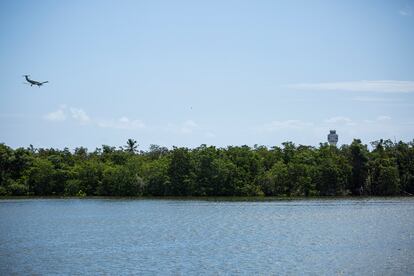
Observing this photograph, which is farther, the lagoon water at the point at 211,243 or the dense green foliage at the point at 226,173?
the dense green foliage at the point at 226,173

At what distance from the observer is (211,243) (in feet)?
150

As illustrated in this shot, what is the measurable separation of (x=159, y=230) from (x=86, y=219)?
53.2 ft

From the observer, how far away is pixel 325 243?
44.9 m

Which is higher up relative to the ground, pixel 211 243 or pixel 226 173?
pixel 226 173

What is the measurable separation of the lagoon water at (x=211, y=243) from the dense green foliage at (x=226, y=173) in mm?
46337

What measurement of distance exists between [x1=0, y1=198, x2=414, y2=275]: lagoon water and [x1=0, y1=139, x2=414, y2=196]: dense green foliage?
4634 centimetres

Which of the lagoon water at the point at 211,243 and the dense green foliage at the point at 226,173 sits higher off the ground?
the dense green foliage at the point at 226,173

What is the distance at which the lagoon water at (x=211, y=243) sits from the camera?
3472 cm

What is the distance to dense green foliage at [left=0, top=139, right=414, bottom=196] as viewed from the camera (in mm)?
120875

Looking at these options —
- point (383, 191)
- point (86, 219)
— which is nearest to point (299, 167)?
point (383, 191)

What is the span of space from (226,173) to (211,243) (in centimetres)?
7498

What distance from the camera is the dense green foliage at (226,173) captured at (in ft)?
397

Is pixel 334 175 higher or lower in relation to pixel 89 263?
higher

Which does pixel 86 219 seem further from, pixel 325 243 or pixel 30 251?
pixel 325 243
